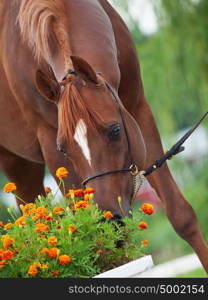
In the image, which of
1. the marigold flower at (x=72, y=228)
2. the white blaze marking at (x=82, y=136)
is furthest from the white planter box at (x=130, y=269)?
the white blaze marking at (x=82, y=136)

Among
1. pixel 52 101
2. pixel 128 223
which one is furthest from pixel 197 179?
pixel 128 223

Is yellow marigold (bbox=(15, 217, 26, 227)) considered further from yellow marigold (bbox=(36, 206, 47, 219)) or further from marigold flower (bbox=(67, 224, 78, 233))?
marigold flower (bbox=(67, 224, 78, 233))

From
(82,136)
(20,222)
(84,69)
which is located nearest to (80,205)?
(20,222)

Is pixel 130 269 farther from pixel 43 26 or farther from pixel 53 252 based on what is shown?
pixel 43 26

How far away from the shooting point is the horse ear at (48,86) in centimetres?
366

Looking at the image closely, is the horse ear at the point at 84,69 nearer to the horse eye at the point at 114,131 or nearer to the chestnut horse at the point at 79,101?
the chestnut horse at the point at 79,101

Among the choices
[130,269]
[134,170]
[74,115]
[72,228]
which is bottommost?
[134,170]

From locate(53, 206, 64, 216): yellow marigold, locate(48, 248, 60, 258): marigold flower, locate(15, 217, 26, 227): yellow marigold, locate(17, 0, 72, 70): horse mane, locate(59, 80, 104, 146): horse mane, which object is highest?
locate(17, 0, 72, 70): horse mane

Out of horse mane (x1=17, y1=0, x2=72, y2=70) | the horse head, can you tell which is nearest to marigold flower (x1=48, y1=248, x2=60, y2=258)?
the horse head

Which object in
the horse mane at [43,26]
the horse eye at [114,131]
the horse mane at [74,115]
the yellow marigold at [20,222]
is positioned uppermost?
the horse mane at [43,26]

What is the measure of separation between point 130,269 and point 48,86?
53.3 inches

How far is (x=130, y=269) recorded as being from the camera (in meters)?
2.63

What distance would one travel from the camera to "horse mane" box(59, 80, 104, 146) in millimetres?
3416

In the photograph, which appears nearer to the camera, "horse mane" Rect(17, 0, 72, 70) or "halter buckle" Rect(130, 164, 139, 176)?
"halter buckle" Rect(130, 164, 139, 176)
